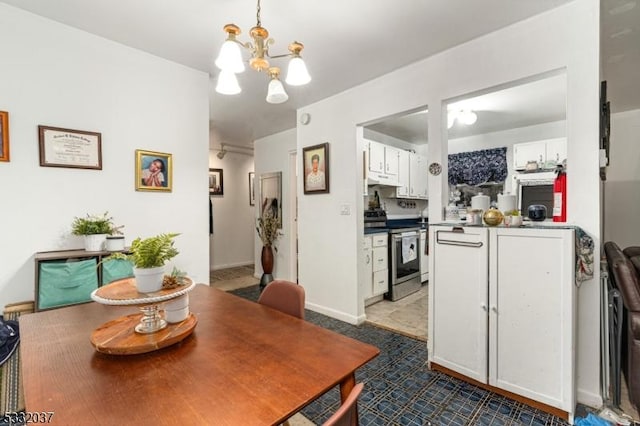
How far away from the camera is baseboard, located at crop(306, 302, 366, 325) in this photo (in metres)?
3.14

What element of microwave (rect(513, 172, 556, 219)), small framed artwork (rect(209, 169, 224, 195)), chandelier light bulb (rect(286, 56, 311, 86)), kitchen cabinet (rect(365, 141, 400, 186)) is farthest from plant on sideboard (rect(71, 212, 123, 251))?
microwave (rect(513, 172, 556, 219))

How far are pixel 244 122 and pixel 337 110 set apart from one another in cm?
162

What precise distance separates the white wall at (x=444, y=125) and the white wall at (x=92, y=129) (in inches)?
52.0

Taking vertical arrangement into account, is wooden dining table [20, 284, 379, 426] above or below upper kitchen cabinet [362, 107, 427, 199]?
→ below

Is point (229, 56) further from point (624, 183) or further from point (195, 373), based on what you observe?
point (624, 183)

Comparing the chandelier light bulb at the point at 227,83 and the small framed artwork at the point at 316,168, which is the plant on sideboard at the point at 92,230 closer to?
the chandelier light bulb at the point at 227,83

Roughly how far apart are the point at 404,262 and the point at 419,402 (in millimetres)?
2311

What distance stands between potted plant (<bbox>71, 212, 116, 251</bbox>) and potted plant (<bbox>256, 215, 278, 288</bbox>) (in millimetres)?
2632

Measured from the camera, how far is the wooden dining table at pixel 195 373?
733mm

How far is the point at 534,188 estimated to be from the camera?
4039mm

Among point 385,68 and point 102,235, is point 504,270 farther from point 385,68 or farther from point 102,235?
point 102,235

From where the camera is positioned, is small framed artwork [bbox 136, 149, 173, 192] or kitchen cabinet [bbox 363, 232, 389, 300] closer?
small framed artwork [bbox 136, 149, 173, 192]

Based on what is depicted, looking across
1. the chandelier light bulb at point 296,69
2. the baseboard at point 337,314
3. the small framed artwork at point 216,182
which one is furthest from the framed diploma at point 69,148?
the small framed artwork at point 216,182

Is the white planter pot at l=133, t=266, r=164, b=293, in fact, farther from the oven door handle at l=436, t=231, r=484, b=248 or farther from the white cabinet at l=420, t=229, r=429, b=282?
the white cabinet at l=420, t=229, r=429, b=282
